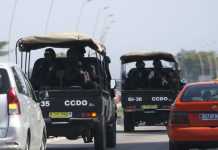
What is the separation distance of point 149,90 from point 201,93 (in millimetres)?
13351

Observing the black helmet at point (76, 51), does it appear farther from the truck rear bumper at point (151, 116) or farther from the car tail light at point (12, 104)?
the truck rear bumper at point (151, 116)

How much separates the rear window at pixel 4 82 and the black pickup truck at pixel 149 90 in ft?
58.5

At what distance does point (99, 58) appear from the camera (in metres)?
21.7

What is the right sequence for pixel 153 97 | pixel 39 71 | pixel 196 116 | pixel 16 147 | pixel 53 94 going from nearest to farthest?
pixel 16 147, pixel 196 116, pixel 53 94, pixel 39 71, pixel 153 97

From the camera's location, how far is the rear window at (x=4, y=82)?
13.1 m

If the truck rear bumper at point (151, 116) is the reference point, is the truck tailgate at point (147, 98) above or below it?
above

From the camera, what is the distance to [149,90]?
3111 cm

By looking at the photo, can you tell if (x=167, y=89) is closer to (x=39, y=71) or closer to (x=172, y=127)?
(x=39, y=71)

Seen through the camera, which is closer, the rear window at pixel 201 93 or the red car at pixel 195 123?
the red car at pixel 195 123

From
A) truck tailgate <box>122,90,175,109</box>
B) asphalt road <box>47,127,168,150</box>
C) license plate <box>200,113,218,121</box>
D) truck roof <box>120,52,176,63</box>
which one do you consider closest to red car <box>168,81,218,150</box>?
license plate <box>200,113,218,121</box>

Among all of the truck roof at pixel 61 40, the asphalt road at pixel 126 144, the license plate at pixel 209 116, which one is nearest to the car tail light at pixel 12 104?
the license plate at pixel 209 116

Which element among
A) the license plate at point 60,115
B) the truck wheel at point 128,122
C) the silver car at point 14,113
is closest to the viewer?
the silver car at point 14,113

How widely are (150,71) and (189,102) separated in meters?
14.8

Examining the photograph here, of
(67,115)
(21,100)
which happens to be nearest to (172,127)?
(67,115)
